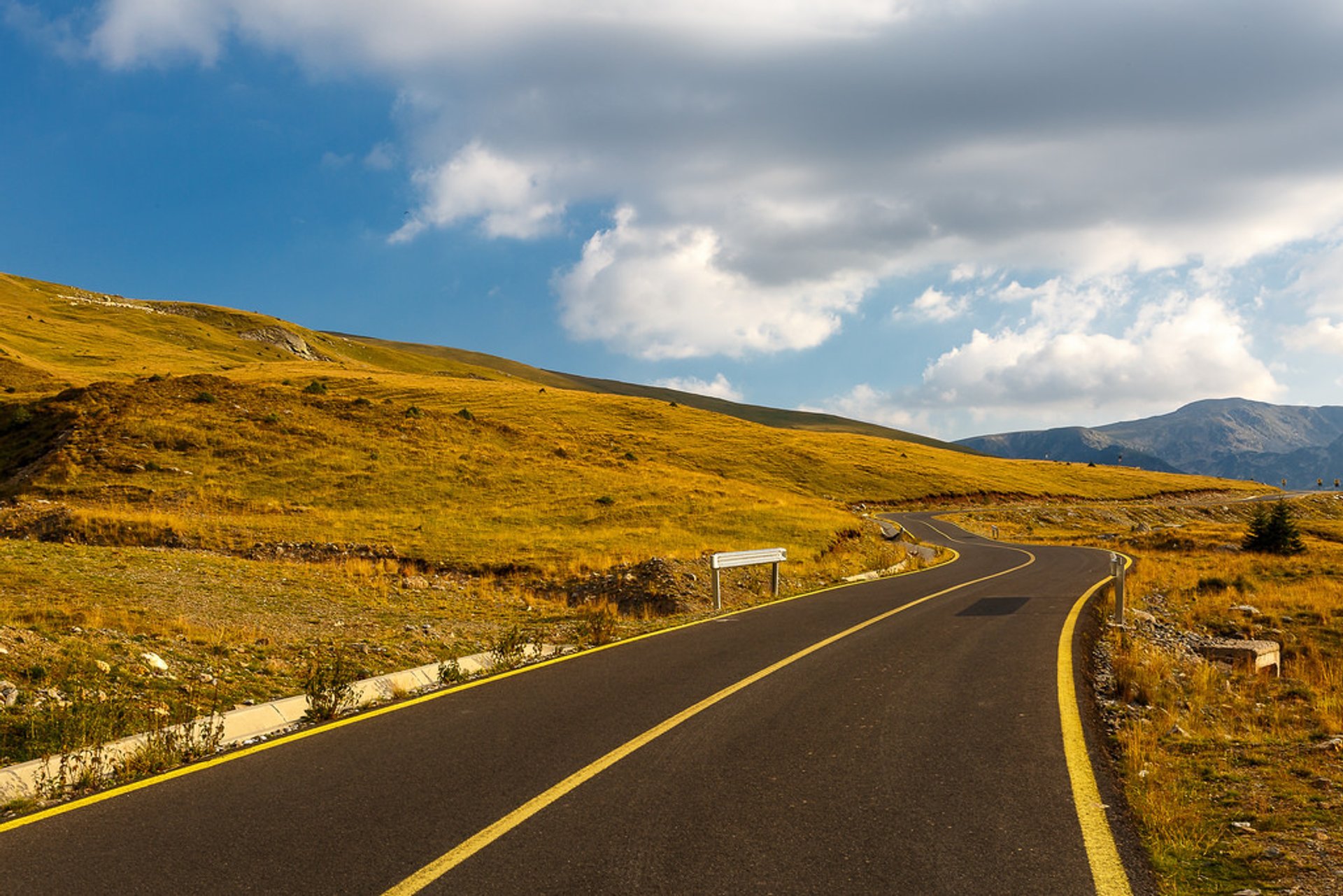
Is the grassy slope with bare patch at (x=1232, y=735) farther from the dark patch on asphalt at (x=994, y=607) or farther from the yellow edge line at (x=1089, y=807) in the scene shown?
the dark patch on asphalt at (x=994, y=607)

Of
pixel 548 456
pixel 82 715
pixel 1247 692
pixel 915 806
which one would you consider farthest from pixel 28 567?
pixel 548 456

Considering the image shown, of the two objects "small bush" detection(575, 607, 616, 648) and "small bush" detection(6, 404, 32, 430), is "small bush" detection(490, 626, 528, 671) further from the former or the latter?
"small bush" detection(6, 404, 32, 430)

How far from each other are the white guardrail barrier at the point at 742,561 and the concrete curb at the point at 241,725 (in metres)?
6.30

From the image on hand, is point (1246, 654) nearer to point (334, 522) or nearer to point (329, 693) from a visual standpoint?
point (329, 693)

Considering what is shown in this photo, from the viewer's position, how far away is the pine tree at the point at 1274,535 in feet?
117

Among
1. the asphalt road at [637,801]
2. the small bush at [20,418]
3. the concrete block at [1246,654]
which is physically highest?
the small bush at [20,418]

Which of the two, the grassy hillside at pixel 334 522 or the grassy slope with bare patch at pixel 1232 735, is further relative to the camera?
the grassy hillside at pixel 334 522

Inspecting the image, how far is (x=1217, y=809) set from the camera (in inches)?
208

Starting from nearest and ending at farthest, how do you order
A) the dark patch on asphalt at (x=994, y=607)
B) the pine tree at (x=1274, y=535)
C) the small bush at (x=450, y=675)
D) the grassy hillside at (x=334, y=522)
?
1. the small bush at (x=450, y=675)
2. the grassy hillside at (x=334, y=522)
3. the dark patch on asphalt at (x=994, y=607)
4. the pine tree at (x=1274, y=535)

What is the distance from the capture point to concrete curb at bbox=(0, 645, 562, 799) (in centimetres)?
601

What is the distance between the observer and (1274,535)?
36375mm

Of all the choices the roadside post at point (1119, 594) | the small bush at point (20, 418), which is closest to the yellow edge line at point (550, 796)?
the roadside post at point (1119, 594)

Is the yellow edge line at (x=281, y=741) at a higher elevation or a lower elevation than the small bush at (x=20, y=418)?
lower

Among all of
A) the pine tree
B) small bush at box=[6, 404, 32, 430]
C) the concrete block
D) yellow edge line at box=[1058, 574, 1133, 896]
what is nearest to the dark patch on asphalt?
the concrete block
